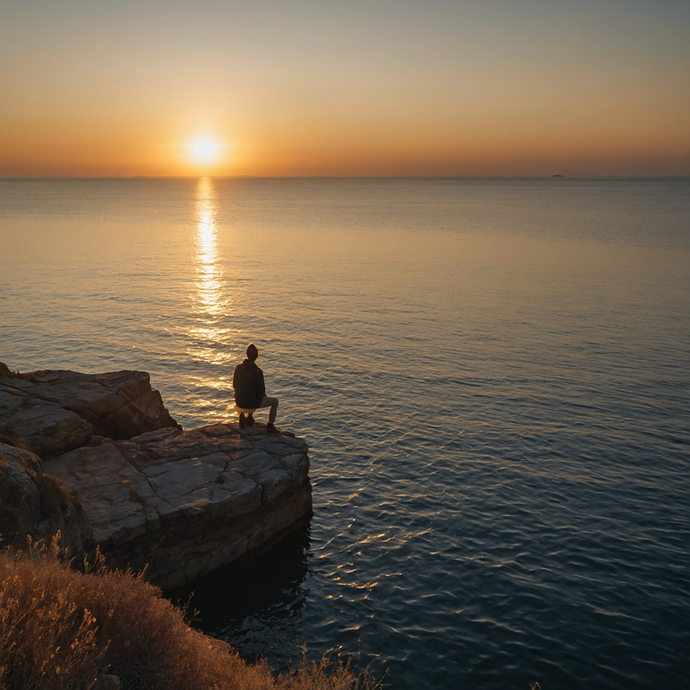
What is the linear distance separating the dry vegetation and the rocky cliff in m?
3.11

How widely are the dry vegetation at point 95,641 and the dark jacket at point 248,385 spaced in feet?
30.0

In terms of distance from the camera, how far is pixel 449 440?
75.6ft

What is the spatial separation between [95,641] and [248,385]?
11.0 metres

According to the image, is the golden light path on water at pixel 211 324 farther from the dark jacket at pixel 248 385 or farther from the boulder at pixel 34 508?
the boulder at pixel 34 508

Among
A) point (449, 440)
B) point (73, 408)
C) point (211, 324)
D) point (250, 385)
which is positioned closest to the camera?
point (73, 408)

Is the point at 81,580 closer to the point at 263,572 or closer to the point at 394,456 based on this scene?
the point at 263,572

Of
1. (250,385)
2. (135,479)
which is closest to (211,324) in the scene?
(250,385)

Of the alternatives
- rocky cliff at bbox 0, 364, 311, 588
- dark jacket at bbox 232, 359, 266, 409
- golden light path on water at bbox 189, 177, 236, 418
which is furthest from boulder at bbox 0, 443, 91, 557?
golden light path on water at bbox 189, 177, 236, 418

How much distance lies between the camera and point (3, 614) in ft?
21.0

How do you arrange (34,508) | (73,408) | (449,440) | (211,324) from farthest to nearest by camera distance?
(211,324) → (449,440) → (73,408) → (34,508)

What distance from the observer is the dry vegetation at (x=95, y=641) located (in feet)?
20.3

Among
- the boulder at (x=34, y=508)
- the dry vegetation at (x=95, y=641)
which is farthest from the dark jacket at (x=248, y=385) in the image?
the dry vegetation at (x=95, y=641)

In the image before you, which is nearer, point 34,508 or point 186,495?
point 34,508

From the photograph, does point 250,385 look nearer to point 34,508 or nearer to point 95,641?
point 34,508
